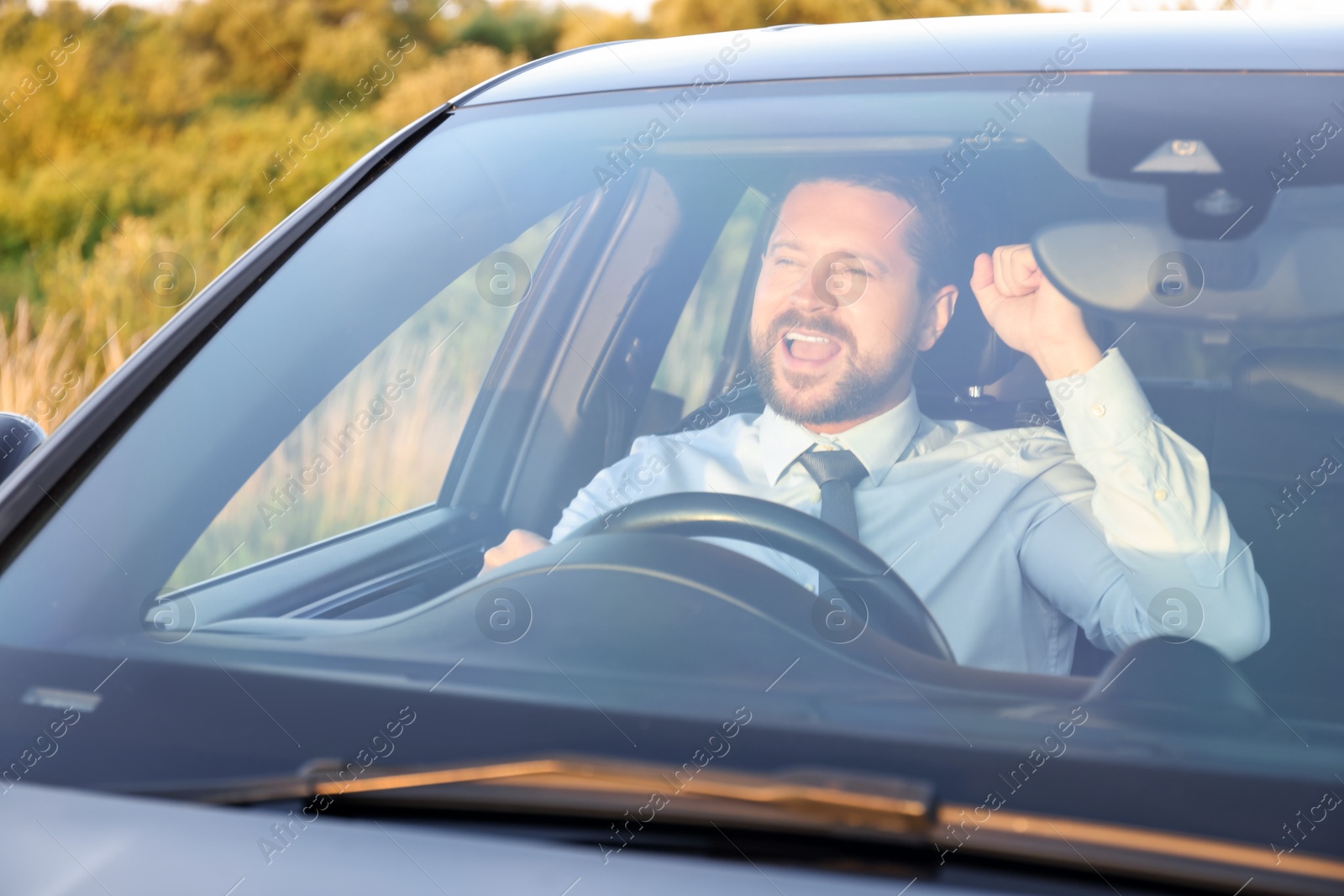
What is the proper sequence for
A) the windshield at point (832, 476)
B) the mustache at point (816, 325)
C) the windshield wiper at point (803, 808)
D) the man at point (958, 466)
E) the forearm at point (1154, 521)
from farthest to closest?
the mustache at point (816, 325) → the man at point (958, 466) → the forearm at point (1154, 521) → the windshield at point (832, 476) → the windshield wiper at point (803, 808)

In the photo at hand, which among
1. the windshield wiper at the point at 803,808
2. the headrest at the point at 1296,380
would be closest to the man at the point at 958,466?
the headrest at the point at 1296,380

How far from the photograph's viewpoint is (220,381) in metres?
1.35

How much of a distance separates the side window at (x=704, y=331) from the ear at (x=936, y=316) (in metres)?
0.46

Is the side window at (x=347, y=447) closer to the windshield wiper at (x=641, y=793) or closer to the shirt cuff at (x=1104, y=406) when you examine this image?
the windshield wiper at (x=641, y=793)

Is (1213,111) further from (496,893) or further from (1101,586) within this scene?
(496,893)

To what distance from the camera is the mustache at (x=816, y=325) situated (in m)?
1.66

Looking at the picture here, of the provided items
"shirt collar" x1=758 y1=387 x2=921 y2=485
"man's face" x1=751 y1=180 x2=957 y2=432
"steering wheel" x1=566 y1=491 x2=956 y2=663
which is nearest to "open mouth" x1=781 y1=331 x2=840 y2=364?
"man's face" x1=751 y1=180 x2=957 y2=432

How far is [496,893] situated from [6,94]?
1344cm

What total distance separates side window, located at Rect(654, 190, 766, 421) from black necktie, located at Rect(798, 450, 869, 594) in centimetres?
34

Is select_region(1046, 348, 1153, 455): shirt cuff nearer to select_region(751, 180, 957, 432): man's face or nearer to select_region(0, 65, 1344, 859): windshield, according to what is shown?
select_region(0, 65, 1344, 859): windshield

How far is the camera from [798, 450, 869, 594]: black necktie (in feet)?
5.16

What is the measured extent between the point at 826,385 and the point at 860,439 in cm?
10

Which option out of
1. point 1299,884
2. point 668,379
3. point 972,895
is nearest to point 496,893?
point 972,895

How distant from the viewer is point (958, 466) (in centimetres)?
159
